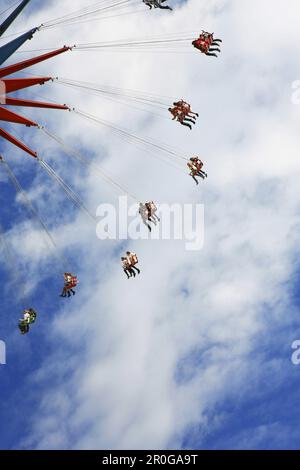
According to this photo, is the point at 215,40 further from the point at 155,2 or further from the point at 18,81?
the point at 18,81

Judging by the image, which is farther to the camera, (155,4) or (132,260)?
(132,260)

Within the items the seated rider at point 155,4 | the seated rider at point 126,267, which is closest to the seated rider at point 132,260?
the seated rider at point 126,267

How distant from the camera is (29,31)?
108 ft

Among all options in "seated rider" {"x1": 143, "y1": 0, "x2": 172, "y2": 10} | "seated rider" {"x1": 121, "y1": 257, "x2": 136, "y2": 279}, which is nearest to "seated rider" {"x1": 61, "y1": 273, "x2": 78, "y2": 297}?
"seated rider" {"x1": 121, "y1": 257, "x2": 136, "y2": 279}

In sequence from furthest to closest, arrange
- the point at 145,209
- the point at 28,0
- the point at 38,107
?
the point at 145,209, the point at 38,107, the point at 28,0

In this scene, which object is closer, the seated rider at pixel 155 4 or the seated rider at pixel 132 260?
the seated rider at pixel 155 4

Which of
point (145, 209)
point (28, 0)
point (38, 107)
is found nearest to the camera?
point (28, 0)

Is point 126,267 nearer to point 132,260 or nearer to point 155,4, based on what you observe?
point 132,260

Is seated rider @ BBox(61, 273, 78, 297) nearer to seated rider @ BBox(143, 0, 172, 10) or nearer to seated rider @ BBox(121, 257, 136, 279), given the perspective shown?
seated rider @ BBox(121, 257, 136, 279)

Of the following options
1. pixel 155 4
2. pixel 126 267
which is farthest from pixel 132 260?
pixel 155 4

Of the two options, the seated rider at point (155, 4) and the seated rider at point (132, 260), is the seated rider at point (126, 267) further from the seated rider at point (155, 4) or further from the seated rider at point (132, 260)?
the seated rider at point (155, 4)
